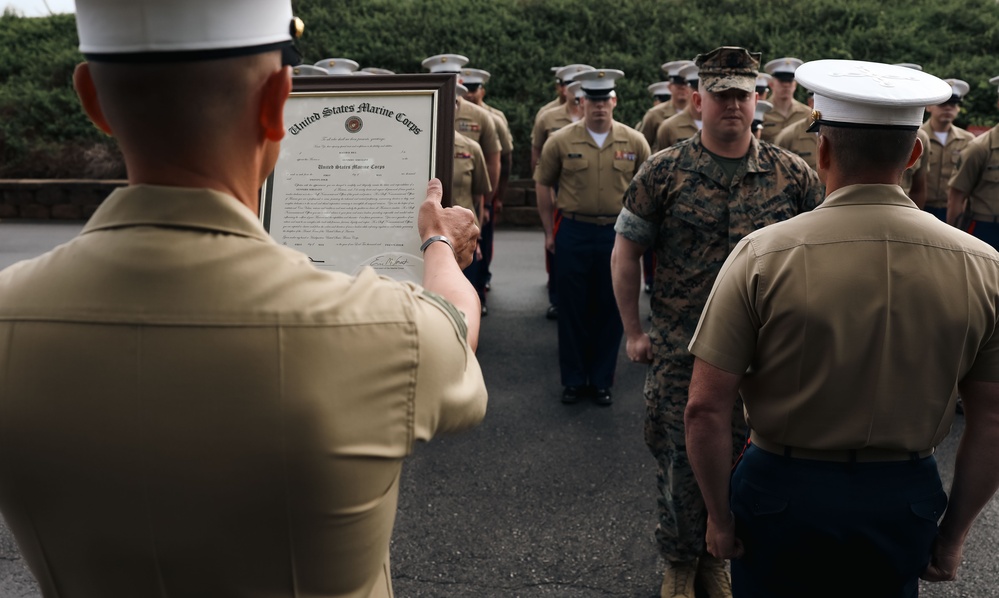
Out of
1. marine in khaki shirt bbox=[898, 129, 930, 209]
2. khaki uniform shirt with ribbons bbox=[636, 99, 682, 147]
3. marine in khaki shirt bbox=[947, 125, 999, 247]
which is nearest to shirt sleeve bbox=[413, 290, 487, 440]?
marine in khaki shirt bbox=[947, 125, 999, 247]

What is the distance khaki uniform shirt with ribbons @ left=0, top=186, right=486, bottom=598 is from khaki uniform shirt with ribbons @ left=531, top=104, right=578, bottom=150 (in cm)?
849

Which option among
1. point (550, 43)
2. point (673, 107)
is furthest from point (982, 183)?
point (550, 43)

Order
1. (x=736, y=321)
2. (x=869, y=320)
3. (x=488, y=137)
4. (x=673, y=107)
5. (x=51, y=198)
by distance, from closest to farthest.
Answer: (x=869, y=320)
(x=736, y=321)
(x=488, y=137)
(x=673, y=107)
(x=51, y=198)

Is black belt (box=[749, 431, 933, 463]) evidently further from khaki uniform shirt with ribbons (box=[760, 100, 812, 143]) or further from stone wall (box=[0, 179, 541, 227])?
stone wall (box=[0, 179, 541, 227])

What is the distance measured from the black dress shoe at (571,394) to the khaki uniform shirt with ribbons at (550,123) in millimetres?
4376

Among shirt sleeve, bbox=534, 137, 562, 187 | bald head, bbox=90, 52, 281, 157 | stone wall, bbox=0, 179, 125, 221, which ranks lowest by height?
stone wall, bbox=0, 179, 125, 221

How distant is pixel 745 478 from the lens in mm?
2164

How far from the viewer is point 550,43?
16594 mm

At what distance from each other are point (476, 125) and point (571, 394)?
3.15m

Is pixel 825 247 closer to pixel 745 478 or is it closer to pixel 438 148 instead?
pixel 745 478

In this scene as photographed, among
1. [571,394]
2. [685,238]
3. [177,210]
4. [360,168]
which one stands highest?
[177,210]

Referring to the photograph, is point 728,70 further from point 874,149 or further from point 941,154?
point 941,154

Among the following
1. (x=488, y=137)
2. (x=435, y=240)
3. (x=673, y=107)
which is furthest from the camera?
(x=673, y=107)

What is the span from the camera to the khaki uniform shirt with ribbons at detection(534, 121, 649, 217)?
6086 millimetres
